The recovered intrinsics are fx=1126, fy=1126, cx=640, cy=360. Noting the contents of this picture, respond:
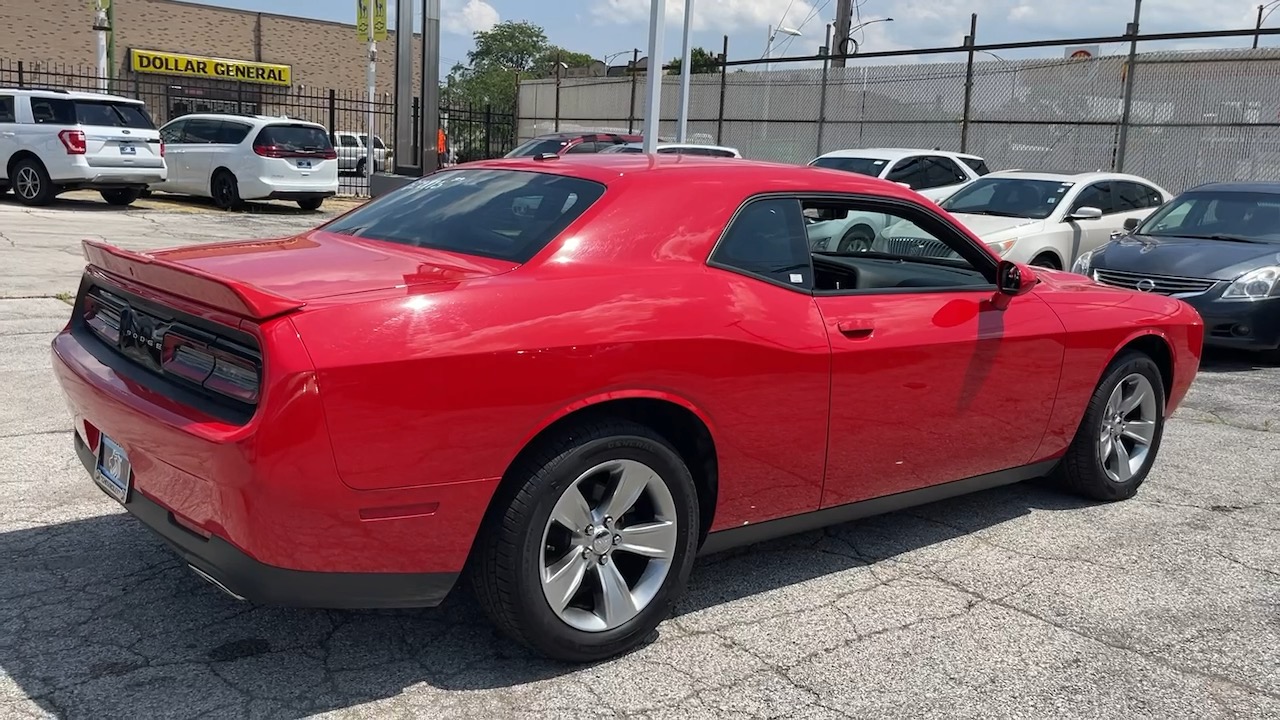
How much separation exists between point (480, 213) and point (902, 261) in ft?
6.68

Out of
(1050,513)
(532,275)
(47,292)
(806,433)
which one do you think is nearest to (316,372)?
(532,275)

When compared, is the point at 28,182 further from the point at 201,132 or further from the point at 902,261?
the point at 902,261

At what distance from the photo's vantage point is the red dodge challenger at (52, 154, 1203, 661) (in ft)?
9.75

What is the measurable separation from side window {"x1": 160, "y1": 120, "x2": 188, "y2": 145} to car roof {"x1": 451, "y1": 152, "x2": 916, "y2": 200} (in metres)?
18.0

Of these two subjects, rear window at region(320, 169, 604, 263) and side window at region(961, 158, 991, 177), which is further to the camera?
side window at region(961, 158, 991, 177)

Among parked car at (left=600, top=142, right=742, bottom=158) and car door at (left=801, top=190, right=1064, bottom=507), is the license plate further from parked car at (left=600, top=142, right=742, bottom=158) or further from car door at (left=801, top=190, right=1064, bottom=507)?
parked car at (left=600, top=142, right=742, bottom=158)

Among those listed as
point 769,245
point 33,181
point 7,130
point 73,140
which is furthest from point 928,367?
point 7,130

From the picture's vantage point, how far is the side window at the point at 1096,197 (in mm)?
12023

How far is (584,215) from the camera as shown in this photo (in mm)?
3738

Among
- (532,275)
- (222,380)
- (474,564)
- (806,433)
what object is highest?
(532,275)

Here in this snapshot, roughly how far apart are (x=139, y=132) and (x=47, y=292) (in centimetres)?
955

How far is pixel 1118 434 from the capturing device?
5.40 m

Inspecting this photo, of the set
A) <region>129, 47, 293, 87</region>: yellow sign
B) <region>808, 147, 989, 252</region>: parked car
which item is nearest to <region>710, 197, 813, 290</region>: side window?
<region>808, 147, 989, 252</region>: parked car

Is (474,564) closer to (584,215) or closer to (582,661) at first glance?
(582,661)
